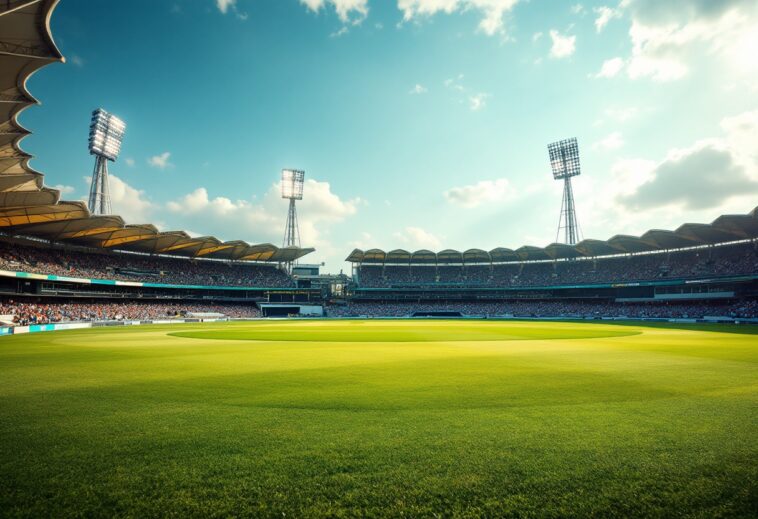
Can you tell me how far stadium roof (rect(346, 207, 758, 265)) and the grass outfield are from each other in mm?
58311

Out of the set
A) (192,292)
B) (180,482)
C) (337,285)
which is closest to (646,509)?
(180,482)

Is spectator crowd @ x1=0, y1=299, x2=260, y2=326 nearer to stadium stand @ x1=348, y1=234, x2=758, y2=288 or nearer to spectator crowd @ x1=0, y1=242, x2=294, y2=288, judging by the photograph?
spectator crowd @ x1=0, y1=242, x2=294, y2=288

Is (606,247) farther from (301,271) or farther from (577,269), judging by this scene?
(301,271)

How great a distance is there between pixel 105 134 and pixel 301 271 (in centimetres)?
4601

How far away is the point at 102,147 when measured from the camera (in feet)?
188

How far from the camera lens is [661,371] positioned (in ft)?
38.7

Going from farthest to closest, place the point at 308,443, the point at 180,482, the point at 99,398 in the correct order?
the point at 99,398, the point at 308,443, the point at 180,482

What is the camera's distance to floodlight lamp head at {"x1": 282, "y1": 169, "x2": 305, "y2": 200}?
83562mm

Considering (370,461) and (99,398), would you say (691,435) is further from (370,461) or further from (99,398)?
(99,398)

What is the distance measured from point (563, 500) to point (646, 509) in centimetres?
83

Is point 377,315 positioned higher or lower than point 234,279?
lower

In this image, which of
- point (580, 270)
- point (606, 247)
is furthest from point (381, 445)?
point (580, 270)

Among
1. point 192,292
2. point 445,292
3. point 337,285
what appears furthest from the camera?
point 337,285

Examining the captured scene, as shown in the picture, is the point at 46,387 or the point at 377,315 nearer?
the point at 46,387
